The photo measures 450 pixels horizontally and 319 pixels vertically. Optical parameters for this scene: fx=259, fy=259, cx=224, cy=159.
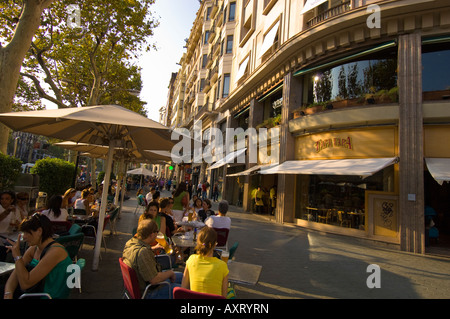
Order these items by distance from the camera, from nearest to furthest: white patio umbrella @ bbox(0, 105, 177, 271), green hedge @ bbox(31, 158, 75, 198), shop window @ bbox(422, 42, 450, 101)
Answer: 1. white patio umbrella @ bbox(0, 105, 177, 271)
2. shop window @ bbox(422, 42, 450, 101)
3. green hedge @ bbox(31, 158, 75, 198)

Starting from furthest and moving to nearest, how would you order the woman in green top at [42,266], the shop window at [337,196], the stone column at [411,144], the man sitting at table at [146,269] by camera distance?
the shop window at [337,196]
the stone column at [411,144]
the man sitting at table at [146,269]
the woman in green top at [42,266]

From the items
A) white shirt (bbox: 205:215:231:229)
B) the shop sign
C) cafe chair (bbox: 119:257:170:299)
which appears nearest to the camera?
cafe chair (bbox: 119:257:170:299)

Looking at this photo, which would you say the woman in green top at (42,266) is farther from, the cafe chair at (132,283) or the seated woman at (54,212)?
the seated woman at (54,212)

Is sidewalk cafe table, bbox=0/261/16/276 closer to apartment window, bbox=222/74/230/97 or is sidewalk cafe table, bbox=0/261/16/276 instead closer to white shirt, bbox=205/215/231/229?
white shirt, bbox=205/215/231/229

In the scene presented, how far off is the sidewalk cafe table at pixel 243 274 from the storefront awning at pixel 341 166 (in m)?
6.25

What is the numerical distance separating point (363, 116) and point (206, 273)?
9643 mm

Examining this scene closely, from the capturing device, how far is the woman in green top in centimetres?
246

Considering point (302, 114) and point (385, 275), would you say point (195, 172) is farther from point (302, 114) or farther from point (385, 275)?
point (385, 275)

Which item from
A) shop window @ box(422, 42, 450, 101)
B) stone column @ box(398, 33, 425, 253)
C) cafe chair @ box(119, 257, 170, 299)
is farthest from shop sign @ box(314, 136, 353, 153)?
cafe chair @ box(119, 257, 170, 299)

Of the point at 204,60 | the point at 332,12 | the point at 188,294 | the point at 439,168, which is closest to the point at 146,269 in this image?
the point at 188,294

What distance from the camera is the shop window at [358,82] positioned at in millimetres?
9922

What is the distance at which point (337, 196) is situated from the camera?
1086cm

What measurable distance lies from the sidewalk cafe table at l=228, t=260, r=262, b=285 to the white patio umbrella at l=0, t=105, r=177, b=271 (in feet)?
8.29

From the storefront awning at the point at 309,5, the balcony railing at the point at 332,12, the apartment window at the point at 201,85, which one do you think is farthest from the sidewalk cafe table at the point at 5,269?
the apartment window at the point at 201,85
